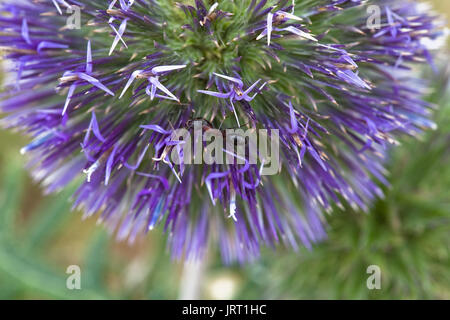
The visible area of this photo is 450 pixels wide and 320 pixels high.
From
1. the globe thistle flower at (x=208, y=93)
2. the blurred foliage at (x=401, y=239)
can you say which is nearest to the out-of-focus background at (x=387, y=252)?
the blurred foliage at (x=401, y=239)

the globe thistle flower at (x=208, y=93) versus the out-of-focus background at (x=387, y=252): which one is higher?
the globe thistle flower at (x=208, y=93)

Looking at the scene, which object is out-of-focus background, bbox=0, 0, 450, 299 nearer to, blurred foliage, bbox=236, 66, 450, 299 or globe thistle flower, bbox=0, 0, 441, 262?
blurred foliage, bbox=236, 66, 450, 299

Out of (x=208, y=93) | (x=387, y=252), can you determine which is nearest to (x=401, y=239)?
(x=387, y=252)

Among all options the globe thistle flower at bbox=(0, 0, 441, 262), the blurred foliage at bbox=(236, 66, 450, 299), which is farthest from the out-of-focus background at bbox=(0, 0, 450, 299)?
the globe thistle flower at bbox=(0, 0, 441, 262)

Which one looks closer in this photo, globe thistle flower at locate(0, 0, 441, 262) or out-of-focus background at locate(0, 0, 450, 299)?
globe thistle flower at locate(0, 0, 441, 262)

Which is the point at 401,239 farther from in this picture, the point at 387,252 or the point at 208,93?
the point at 208,93

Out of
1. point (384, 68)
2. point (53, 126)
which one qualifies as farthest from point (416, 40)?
point (53, 126)

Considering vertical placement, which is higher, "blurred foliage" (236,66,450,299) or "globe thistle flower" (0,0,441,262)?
"globe thistle flower" (0,0,441,262)

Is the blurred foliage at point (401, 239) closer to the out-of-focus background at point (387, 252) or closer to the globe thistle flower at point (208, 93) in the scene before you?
the out-of-focus background at point (387, 252)
